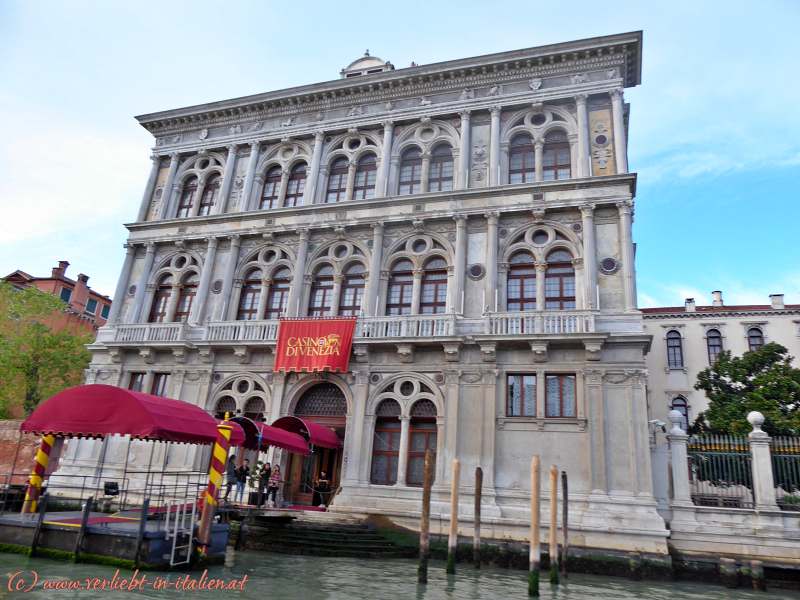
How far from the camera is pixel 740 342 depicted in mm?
34594

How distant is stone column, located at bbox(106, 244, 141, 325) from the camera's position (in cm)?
2398

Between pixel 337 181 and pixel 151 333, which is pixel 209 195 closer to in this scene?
pixel 337 181

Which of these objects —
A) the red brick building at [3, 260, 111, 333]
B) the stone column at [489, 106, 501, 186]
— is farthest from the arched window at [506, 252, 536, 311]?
the red brick building at [3, 260, 111, 333]

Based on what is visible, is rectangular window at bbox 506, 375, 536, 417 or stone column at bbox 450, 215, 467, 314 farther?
stone column at bbox 450, 215, 467, 314

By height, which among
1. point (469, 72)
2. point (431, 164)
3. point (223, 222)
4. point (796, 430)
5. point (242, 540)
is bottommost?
point (242, 540)

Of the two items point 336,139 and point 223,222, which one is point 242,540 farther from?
point 336,139

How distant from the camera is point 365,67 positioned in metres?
25.7

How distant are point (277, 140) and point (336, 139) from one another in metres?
2.70

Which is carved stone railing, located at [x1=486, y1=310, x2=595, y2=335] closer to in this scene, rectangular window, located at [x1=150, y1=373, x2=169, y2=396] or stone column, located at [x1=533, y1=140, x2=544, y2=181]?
stone column, located at [x1=533, y1=140, x2=544, y2=181]

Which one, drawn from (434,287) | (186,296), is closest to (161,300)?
(186,296)

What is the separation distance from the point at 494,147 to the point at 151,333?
14487 mm

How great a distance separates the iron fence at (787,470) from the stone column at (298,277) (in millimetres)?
15443

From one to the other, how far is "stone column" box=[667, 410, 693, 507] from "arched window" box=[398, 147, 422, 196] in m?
11.9

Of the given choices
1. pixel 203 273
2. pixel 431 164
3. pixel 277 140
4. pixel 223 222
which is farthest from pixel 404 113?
pixel 203 273
